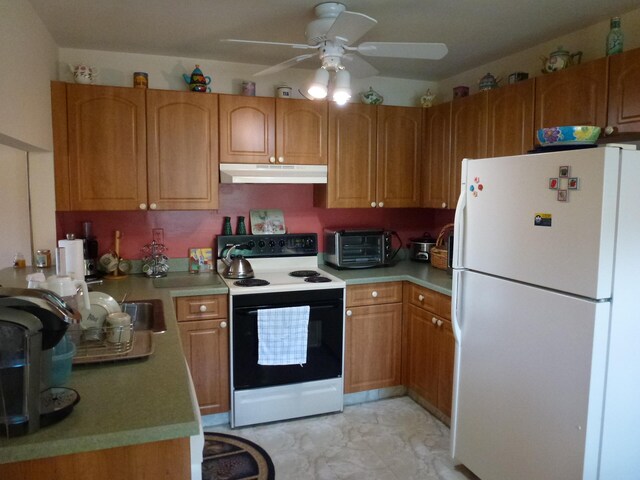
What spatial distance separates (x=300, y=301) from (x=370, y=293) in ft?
1.68

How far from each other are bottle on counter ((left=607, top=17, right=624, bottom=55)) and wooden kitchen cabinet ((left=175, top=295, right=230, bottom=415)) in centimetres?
242

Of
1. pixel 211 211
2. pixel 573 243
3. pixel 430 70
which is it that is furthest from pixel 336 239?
pixel 573 243

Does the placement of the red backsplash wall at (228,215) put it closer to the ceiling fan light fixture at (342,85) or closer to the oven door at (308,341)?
the oven door at (308,341)

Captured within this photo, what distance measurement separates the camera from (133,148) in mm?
2863

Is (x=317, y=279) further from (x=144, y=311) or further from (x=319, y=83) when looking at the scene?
(x=319, y=83)

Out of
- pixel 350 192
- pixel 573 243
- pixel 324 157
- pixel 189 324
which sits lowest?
pixel 189 324

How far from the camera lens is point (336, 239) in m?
3.36

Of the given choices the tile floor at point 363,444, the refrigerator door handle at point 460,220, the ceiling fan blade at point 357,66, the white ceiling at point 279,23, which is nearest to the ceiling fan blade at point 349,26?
the ceiling fan blade at point 357,66

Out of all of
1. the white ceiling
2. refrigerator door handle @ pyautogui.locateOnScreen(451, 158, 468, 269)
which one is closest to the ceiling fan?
the white ceiling

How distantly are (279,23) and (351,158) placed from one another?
1.11 metres

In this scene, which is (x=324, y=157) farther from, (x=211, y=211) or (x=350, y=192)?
(x=211, y=211)

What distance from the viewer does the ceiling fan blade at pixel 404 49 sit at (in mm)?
1997

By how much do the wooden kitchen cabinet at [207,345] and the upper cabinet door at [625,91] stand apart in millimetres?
2264

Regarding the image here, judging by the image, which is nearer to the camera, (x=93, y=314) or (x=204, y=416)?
(x=93, y=314)
